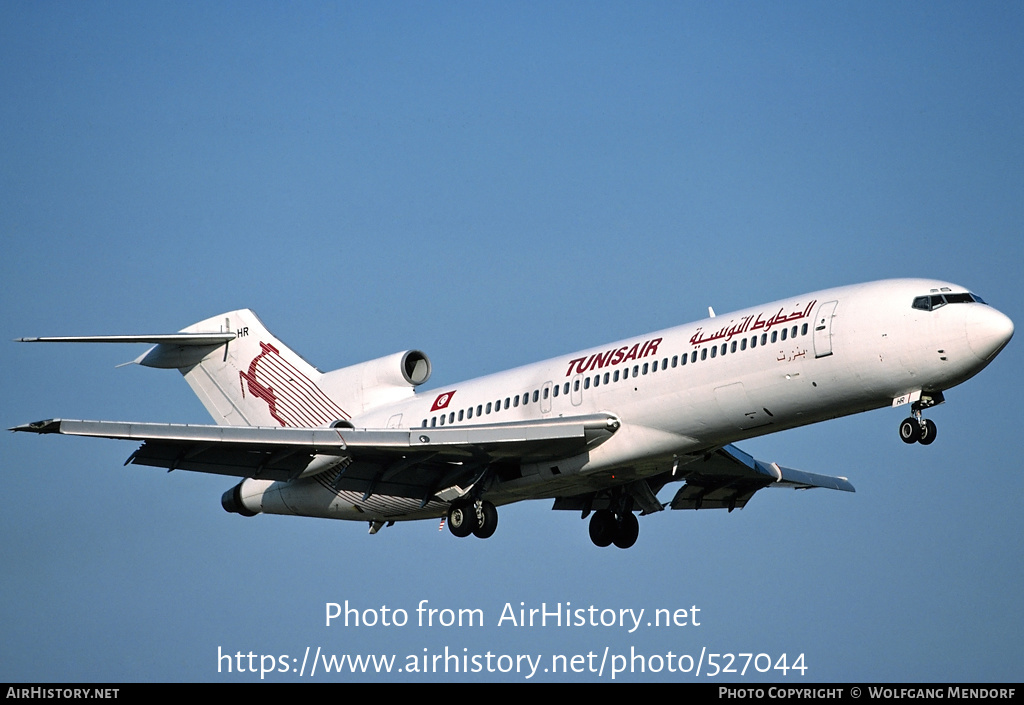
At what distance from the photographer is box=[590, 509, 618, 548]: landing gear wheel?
31.8 meters

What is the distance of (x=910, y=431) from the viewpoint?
24.8 metres

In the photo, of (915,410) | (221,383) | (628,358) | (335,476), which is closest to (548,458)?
(628,358)

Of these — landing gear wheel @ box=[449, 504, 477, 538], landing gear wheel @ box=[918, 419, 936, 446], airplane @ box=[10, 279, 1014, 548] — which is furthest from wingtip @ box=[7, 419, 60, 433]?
landing gear wheel @ box=[918, 419, 936, 446]

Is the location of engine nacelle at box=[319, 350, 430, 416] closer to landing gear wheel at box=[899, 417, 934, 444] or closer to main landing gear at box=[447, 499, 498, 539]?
main landing gear at box=[447, 499, 498, 539]

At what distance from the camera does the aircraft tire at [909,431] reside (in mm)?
24711

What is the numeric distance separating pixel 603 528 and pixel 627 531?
543 millimetres

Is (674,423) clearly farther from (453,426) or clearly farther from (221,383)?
(221,383)

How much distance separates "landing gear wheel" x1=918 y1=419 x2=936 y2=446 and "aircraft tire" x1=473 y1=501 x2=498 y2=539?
8.58 meters

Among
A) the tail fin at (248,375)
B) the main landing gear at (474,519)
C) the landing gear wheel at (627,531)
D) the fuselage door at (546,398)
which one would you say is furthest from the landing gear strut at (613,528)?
the tail fin at (248,375)

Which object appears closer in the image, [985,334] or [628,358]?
[985,334]

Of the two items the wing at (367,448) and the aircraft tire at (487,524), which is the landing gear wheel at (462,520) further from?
the wing at (367,448)

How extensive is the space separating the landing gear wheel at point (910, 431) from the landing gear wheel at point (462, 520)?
857cm

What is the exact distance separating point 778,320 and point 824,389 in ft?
4.85
